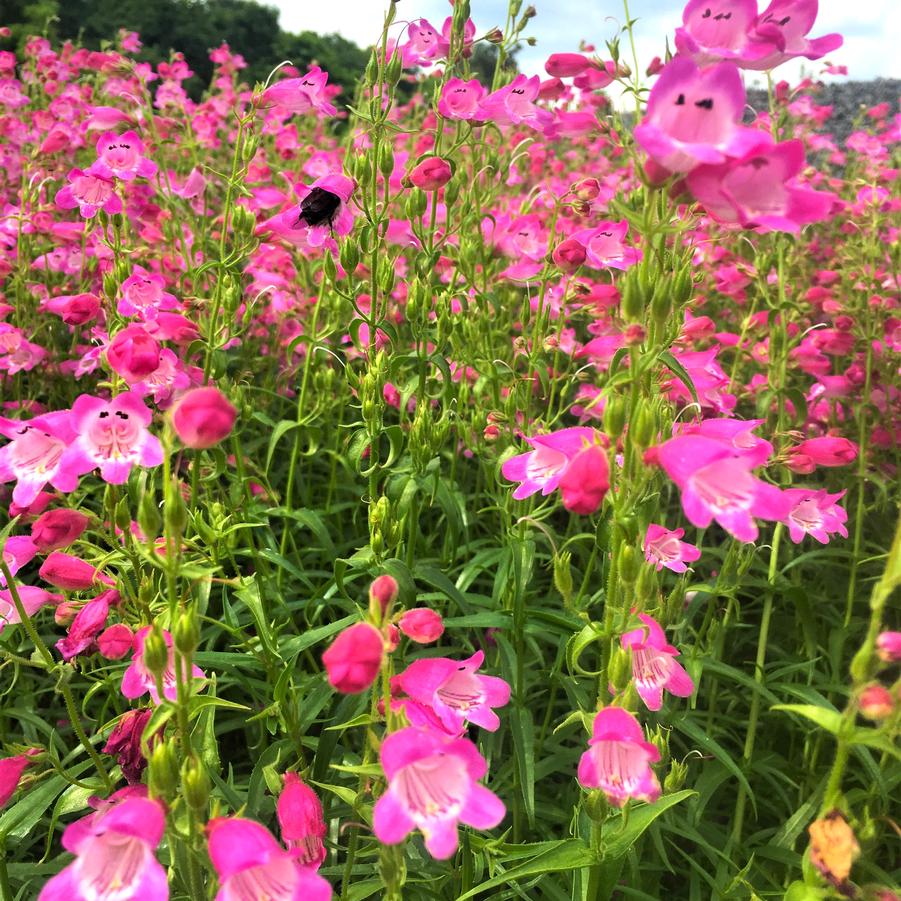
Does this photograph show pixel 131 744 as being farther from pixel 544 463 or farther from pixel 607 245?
pixel 607 245

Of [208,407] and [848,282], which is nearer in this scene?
[208,407]

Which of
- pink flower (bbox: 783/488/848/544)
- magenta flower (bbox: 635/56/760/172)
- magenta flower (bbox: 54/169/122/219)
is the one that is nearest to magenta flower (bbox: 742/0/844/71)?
magenta flower (bbox: 635/56/760/172)

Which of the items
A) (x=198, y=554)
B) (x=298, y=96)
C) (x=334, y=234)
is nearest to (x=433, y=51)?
(x=298, y=96)

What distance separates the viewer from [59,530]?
1697 mm

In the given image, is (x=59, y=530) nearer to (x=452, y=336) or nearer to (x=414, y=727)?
(x=414, y=727)

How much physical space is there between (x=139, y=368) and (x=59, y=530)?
1.35 ft

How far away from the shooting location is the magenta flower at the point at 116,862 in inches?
42.9

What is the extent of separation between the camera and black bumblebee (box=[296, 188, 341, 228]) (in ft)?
7.87

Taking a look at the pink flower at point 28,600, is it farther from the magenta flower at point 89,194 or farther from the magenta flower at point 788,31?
the magenta flower at point 788,31

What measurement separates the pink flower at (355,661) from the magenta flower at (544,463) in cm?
63

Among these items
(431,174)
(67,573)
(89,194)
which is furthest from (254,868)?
(89,194)

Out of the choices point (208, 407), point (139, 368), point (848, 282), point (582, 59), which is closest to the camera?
point (208, 407)

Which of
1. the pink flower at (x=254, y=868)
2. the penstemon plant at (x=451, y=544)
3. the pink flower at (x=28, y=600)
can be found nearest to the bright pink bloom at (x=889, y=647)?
the penstemon plant at (x=451, y=544)

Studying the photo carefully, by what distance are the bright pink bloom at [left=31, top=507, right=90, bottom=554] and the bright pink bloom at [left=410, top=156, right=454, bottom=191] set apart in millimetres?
1509
